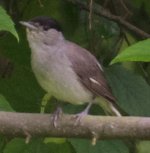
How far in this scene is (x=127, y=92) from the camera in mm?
4082

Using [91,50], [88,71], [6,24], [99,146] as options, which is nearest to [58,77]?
[88,71]

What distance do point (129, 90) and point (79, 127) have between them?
1088mm

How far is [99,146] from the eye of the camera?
3.79m

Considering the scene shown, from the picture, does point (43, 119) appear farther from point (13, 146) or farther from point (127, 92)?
point (127, 92)

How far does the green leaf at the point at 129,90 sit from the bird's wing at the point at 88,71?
89 mm

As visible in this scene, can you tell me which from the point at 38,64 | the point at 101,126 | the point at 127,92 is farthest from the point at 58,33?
the point at 101,126

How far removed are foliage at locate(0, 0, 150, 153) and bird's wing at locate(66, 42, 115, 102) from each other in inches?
3.8

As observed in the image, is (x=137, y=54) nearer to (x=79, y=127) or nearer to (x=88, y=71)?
(x=79, y=127)

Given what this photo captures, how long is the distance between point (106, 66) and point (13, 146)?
0.95 m

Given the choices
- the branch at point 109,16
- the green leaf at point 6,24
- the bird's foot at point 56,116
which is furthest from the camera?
the branch at point 109,16

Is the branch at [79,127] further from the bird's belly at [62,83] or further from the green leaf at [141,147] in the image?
the green leaf at [141,147]

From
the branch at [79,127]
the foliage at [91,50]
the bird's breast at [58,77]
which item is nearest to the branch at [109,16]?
the foliage at [91,50]

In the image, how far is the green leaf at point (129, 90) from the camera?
394cm

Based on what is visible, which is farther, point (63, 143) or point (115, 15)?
point (115, 15)
